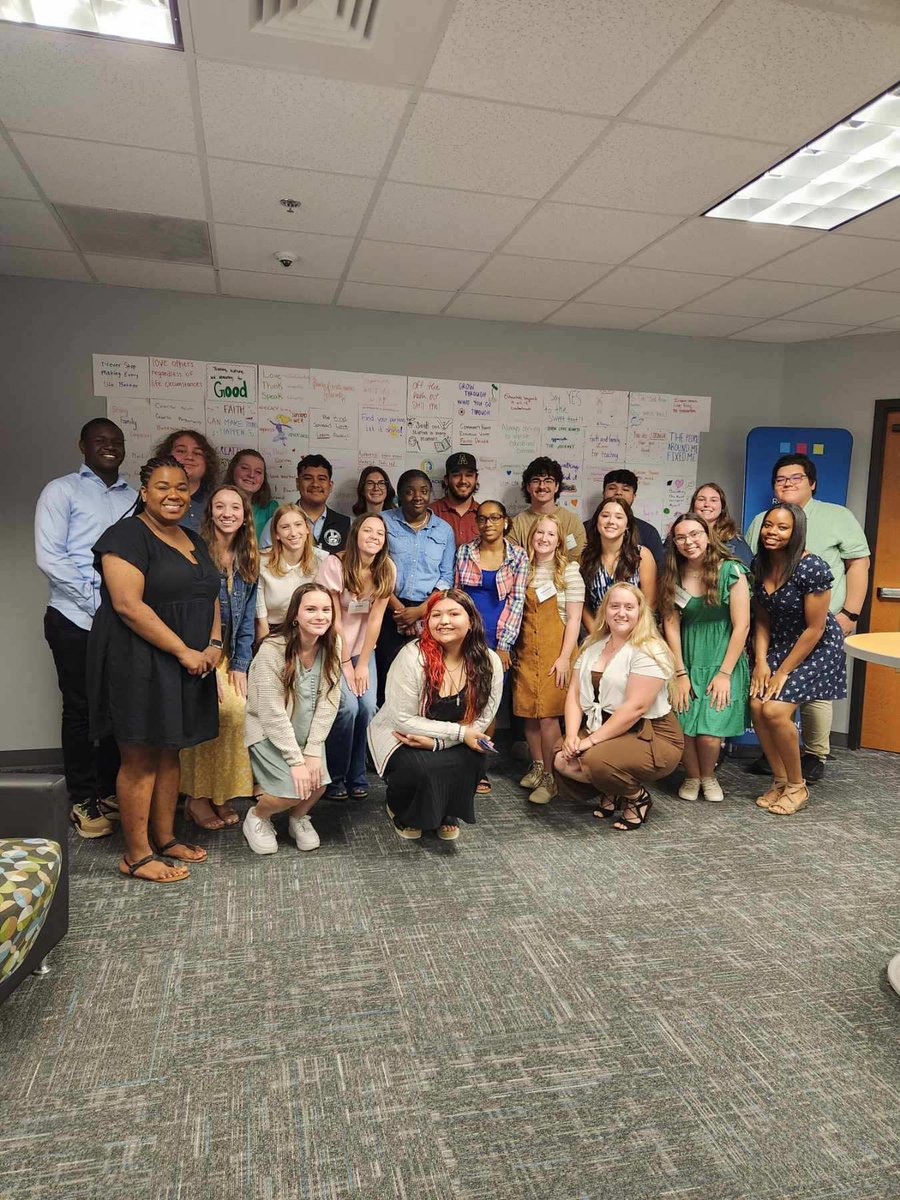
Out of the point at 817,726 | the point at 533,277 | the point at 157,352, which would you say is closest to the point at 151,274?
the point at 157,352

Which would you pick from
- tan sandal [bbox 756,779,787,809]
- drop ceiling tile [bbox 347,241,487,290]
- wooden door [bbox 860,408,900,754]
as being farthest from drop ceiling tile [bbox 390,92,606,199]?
wooden door [bbox 860,408,900,754]

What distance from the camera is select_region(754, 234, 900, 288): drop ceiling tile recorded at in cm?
316

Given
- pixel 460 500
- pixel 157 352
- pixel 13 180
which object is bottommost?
pixel 460 500

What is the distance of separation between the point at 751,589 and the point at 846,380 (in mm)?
1992

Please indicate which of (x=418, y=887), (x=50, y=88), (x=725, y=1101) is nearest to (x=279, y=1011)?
(x=418, y=887)

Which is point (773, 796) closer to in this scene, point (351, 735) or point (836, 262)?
point (351, 735)

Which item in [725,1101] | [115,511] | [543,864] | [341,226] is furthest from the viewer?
[115,511]

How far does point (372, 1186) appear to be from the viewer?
1.45m

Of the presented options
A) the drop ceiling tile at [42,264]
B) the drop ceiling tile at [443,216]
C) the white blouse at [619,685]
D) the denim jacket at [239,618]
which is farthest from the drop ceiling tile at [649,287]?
the drop ceiling tile at [42,264]

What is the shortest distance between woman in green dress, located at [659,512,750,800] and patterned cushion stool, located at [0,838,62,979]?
274cm

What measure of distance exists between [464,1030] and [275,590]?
189 cm

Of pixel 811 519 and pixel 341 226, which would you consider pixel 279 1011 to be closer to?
pixel 341 226

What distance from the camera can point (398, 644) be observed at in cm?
385

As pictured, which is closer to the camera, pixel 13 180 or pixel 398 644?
pixel 13 180
